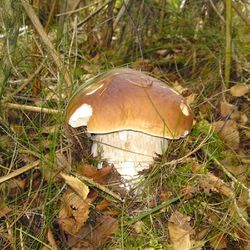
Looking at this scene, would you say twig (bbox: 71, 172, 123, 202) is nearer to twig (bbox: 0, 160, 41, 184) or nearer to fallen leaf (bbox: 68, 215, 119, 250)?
fallen leaf (bbox: 68, 215, 119, 250)

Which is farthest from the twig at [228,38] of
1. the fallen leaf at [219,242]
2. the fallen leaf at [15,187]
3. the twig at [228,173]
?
the fallen leaf at [15,187]

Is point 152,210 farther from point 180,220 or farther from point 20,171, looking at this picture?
point 20,171

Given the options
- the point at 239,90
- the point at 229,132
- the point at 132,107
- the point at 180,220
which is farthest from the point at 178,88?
the point at 180,220

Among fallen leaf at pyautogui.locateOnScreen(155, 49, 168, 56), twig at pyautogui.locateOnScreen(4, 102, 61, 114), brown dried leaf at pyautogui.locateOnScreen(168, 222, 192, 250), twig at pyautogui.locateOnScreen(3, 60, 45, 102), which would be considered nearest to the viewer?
brown dried leaf at pyautogui.locateOnScreen(168, 222, 192, 250)

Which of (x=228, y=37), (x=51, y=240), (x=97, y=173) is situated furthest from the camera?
(x=228, y=37)

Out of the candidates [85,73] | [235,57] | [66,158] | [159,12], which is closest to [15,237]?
[66,158]

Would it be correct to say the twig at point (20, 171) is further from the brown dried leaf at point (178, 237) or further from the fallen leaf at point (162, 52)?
the fallen leaf at point (162, 52)

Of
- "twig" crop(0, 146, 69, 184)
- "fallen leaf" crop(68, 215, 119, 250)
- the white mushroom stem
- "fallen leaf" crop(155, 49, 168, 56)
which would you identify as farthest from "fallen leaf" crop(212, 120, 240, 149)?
"fallen leaf" crop(155, 49, 168, 56)
